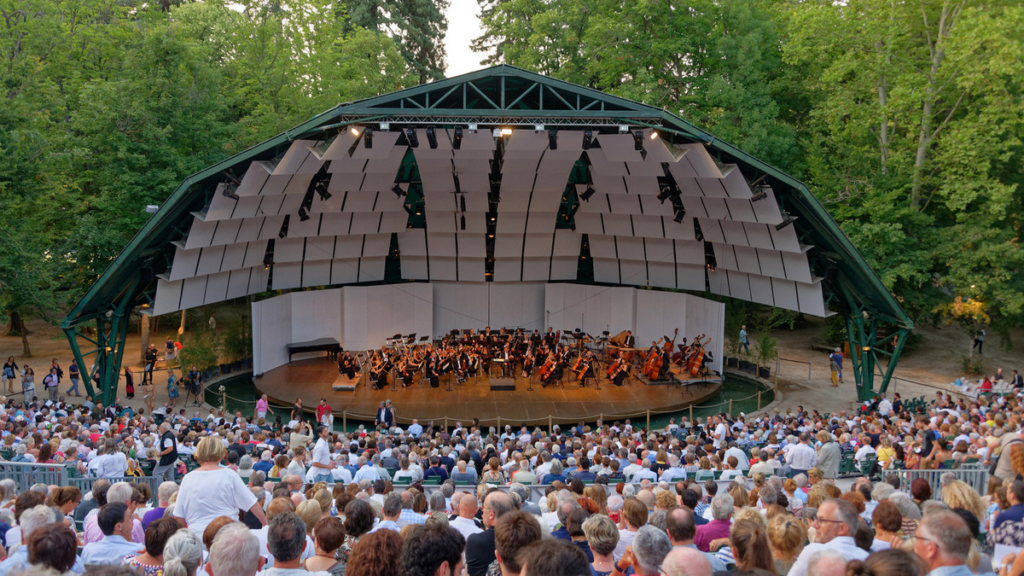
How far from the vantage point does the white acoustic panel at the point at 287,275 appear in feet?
74.5

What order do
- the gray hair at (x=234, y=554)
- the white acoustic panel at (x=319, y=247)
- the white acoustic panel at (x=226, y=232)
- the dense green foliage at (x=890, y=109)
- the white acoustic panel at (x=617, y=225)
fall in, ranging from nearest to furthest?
the gray hair at (x=234, y=554), the white acoustic panel at (x=226, y=232), the dense green foliage at (x=890, y=109), the white acoustic panel at (x=319, y=247), the white acoustic panel at (x=617, y=225)

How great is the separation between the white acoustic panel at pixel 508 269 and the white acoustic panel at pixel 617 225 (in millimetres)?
3348

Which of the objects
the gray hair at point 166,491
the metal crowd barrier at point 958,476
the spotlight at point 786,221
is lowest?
the metal crowd barrier at point 958,476

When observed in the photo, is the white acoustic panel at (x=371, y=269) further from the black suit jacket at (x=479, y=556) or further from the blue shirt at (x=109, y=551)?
the black suit jacket at (x=479, y=556)

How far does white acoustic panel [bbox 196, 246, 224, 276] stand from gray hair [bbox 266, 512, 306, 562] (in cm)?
1699

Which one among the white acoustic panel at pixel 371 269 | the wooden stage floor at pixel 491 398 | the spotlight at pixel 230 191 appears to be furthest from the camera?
the white acoustic panel at pixel 371 269

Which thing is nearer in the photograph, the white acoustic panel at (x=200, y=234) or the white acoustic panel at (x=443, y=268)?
the white acoustic panel at (x=200, y=234)

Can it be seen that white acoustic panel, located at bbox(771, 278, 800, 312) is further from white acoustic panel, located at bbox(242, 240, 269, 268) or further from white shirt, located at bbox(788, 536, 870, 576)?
white shirt, located at bbox(788, 536, 870, 576)

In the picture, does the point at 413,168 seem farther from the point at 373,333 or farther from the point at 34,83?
the point at 34,83

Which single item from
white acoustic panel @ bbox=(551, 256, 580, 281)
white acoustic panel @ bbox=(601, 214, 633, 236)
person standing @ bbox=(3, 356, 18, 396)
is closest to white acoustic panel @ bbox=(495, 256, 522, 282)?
white acoustic panel @ bbox=(551, 256, 580, 281)

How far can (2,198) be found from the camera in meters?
18.8

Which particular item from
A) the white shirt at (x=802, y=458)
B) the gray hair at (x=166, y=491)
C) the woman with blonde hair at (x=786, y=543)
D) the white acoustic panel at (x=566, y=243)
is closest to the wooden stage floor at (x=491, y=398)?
the white acoustic panel at (x=566, y=243)

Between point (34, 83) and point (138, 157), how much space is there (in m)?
6.23

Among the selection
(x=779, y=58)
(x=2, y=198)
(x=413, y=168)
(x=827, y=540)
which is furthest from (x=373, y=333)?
(x=827, y=540)
